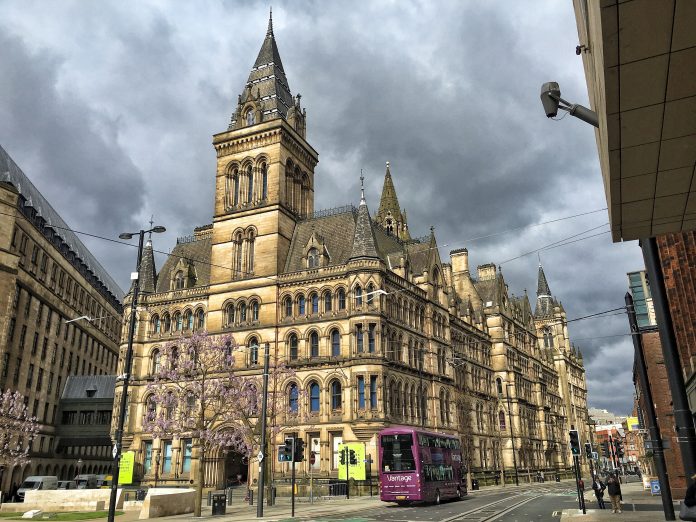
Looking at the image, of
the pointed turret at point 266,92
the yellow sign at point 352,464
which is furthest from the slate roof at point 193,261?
the yellow sign at point 352,464

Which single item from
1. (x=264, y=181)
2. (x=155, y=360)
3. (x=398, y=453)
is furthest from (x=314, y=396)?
(x=264, y=181)

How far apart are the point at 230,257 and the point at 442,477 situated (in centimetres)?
2713

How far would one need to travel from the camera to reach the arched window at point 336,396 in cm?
4506

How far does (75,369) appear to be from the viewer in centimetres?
7531

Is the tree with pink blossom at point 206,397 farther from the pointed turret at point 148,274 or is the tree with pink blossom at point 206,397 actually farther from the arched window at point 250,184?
the arched window at point 250,184

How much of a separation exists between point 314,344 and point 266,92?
25.8 metres

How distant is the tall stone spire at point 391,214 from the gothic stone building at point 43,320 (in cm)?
4069

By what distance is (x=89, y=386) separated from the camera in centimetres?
6969

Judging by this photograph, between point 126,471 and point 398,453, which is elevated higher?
point 398,453

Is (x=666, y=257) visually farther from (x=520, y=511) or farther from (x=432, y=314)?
(x=432, y=314)

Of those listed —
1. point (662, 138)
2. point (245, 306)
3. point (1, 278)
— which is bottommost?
point (662, 138)

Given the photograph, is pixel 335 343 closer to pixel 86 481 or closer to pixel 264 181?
pixel 264 181

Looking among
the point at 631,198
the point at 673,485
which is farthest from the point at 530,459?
the point at 631,198

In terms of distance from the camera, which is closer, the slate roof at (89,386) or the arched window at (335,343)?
the arched window at (335,343)
